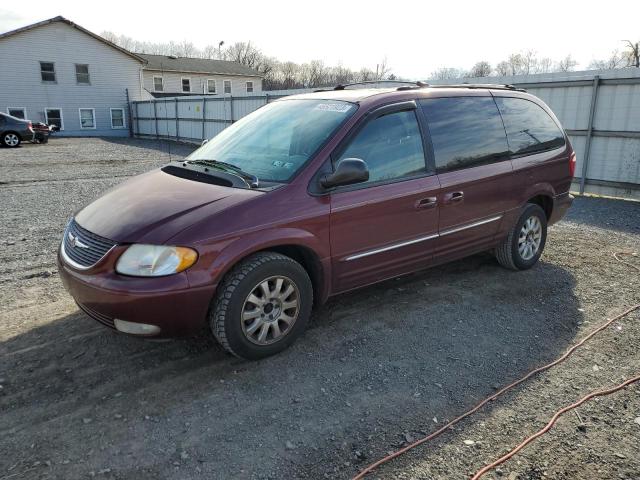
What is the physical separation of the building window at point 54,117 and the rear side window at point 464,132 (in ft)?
105

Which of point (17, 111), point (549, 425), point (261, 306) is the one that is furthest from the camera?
point (17, 111)

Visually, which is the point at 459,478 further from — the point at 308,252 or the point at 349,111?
the point at 349,111

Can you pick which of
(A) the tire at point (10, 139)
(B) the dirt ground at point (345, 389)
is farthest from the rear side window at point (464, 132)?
(A) the tire at point (10, 139)

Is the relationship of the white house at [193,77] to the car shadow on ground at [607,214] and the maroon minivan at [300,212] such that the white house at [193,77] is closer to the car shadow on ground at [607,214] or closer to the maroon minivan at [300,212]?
the car shadow on ground at [607,214]

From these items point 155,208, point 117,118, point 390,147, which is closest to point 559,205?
point 390,147

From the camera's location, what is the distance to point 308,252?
12.0 ft

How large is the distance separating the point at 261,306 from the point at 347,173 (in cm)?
112

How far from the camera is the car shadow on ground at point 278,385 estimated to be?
269 centimetres

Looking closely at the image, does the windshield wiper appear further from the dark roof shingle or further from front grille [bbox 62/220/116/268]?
the dark roof shingle

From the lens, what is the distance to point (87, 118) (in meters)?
32.0

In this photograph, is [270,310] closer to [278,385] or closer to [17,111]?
[278,385]

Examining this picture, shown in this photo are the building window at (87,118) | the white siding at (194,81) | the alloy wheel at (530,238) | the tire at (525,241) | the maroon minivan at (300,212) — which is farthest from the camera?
the white siding at (194,81)

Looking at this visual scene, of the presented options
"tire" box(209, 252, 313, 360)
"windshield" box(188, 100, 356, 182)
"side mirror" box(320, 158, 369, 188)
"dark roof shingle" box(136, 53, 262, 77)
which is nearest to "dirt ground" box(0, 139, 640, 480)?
"tire" box(209, 252, 313, 360)

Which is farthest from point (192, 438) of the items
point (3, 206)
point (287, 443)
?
point (3, 206)
